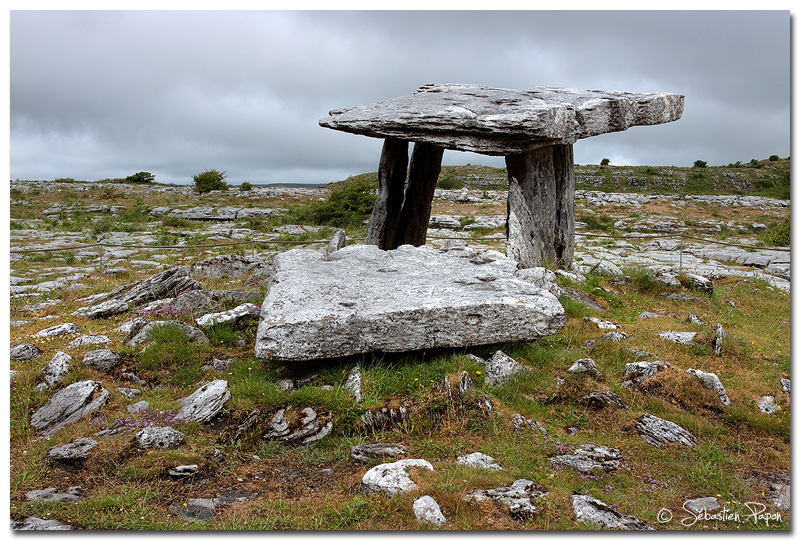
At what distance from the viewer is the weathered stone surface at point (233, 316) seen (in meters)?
8.79

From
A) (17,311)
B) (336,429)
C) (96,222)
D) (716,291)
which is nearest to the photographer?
(336,429)

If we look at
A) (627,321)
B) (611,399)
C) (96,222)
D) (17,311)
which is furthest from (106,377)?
(96,222)

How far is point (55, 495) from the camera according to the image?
4.81m

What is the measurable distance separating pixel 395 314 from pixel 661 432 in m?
3.22

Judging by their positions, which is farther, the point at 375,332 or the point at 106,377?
the point at 106,377

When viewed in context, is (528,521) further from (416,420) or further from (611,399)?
(611,399)

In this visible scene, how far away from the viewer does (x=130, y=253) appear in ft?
64.4

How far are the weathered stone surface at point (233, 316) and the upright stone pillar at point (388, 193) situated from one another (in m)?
5.06


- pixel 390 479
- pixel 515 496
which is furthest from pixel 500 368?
pixel 390 479

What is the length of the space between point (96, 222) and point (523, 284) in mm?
26569

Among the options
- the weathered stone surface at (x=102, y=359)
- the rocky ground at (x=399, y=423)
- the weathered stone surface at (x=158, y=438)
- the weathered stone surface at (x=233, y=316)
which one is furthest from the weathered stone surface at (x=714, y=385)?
the weathered stone surface at (x=102, y=359)

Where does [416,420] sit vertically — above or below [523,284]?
below

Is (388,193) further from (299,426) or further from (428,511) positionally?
(428,511)

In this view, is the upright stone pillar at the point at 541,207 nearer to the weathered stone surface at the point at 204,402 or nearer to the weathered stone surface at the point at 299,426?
the weathered stone surface at the point at 299,426
